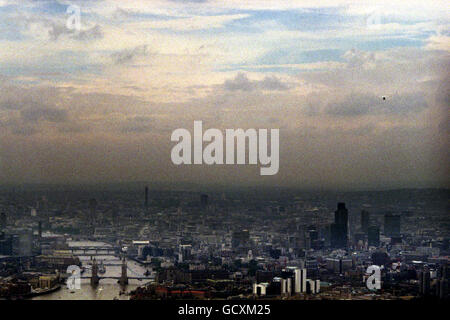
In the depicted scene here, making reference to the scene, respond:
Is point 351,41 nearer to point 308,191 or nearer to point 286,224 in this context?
point 308,191

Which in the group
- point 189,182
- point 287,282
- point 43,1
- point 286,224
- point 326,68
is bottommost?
point 287,282

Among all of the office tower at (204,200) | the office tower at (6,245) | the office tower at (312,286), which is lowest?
the office tower at (312,286)

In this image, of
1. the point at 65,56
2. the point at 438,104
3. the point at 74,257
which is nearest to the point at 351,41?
the point at 438,104

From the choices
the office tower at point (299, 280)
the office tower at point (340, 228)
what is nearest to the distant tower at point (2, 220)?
the office tower at point (299, 280)

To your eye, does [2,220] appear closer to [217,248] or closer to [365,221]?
[217,248]

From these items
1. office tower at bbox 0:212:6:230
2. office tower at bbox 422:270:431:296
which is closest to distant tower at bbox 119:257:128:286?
office tower at bbox 0:212:6:230

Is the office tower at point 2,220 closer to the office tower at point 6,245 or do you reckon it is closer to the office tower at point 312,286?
the office tower at point 6,245
